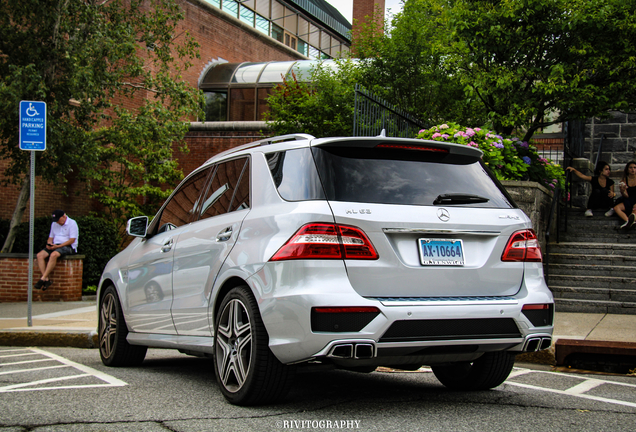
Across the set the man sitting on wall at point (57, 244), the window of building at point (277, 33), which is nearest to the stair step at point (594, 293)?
the man sitting on wall at point (57, 244)

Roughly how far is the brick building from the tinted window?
50.6ft

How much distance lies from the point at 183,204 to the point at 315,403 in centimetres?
223

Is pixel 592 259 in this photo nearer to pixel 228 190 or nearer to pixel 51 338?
pixel 228 190

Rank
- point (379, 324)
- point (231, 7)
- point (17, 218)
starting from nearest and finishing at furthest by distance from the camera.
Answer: point (379, 324) < point (17, 218) < point (231, 7)

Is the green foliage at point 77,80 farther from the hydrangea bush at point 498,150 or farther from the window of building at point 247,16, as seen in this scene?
the window of building at point 247,16

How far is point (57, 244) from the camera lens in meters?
14.1

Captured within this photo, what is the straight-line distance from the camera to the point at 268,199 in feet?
14.7

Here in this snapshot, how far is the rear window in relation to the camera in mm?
4211

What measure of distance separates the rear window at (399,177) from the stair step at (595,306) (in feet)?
20.9

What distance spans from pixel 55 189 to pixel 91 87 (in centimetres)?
685

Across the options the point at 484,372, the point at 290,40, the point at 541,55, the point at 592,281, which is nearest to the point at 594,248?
the point at 592,281

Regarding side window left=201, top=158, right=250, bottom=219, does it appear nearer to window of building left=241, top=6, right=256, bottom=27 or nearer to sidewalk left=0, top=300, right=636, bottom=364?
sidewalk left=0, top=300, right=636, bottom=364

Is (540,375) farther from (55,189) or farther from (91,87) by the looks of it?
(55,189)

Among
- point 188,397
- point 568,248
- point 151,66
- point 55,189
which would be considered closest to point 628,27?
point 568,248
